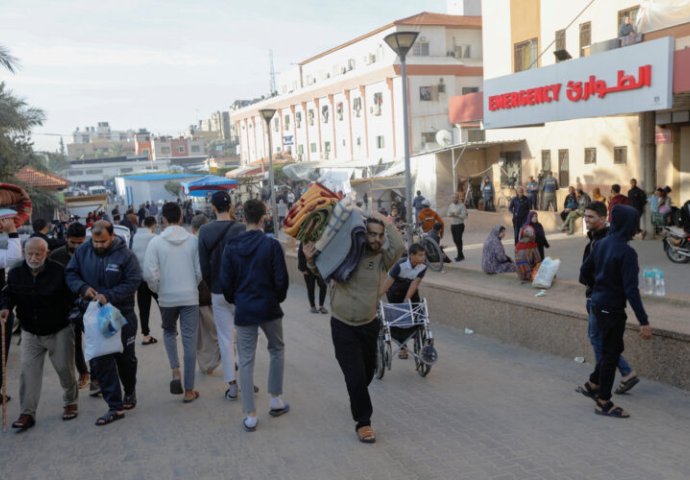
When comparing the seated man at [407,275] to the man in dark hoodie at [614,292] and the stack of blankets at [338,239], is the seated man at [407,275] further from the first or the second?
the stack of blankets at [338,239]

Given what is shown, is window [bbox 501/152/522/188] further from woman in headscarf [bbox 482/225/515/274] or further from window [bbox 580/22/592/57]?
woman in headscarf [bbox 482/225/515/274]

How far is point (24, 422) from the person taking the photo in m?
5.73

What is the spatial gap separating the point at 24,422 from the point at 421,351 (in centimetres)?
375

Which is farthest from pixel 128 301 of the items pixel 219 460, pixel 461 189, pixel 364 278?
pixel 461 189

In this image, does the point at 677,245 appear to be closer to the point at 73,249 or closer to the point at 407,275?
the point at 407,275

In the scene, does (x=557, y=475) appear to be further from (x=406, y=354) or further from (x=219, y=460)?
(x=406, y=354)

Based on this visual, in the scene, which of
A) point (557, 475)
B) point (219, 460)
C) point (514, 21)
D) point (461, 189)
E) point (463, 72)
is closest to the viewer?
point (557, 475)

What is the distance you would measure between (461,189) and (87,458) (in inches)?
923

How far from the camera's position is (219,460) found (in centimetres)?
486

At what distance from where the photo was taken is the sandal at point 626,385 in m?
6.09

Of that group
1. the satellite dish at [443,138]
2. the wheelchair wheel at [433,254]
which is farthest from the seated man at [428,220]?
the satellite dish at [443,138]

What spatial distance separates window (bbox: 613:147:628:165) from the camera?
18.9 meters

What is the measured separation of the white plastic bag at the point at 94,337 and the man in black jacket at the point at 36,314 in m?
0.38

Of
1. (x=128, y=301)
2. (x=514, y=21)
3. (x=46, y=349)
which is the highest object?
(x=514, y=21)
